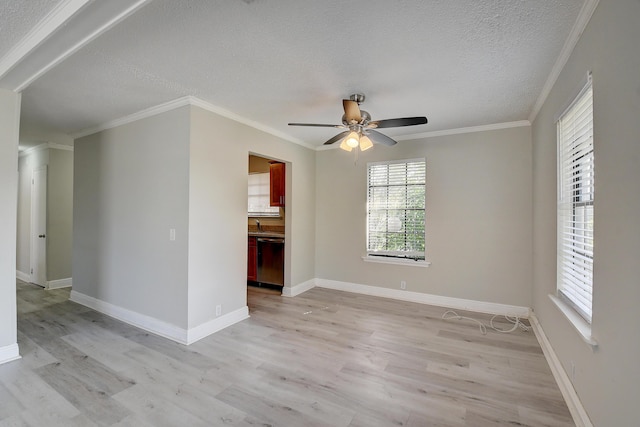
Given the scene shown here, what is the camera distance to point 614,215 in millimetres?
1458

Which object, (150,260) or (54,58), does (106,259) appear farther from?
(54,58)

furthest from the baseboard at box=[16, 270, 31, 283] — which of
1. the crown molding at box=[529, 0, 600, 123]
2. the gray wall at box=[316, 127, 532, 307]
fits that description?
the crown molding at box=[529, 0, 600, 123]

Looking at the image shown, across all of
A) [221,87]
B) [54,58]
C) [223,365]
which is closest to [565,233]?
[223,365]

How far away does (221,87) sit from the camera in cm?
279

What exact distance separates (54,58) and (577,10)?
3.35 metres

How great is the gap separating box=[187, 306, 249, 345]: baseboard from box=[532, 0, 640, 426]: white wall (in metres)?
3.18

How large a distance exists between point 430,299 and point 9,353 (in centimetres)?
469

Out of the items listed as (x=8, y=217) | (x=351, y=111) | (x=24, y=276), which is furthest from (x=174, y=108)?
(x=24, y=276)

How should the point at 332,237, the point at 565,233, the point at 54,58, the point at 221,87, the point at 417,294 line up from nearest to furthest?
1. the point at 54,58
2. the point at 565,233
3. the point at 221,87
4. the point at 417,294
5. the point at 332,237

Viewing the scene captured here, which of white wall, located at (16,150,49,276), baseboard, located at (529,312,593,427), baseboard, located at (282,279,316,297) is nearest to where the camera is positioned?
baseboard, located at (529,312,593,427)

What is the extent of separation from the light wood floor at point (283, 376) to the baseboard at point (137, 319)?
95 mm

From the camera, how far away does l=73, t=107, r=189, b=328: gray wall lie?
3.13m

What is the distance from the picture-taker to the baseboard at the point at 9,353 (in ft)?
8.45

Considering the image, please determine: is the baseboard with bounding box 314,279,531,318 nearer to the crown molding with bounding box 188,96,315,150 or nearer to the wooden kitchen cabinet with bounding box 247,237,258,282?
the wooden kitchen cabinet with bounding box 247,237,258,282
